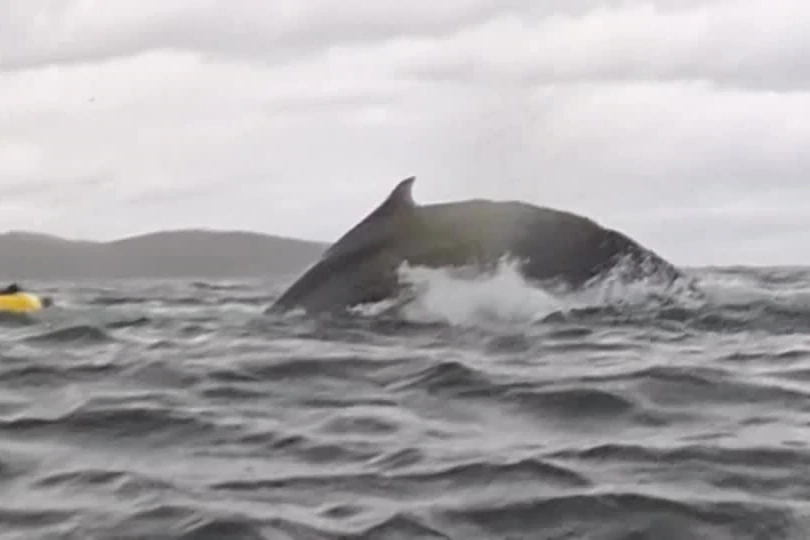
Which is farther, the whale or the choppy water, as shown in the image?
the whale

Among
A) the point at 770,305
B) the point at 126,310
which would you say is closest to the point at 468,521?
the point at 770,305

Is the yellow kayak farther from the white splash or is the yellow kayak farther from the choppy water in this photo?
the white splash

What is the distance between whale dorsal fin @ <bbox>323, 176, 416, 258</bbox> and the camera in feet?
52.8

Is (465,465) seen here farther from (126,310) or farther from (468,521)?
(126,310)

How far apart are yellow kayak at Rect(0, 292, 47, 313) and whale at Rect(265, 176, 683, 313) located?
184 inches

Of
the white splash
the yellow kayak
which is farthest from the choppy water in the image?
the yellow kayak

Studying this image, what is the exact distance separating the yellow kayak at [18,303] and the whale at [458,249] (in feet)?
15.3

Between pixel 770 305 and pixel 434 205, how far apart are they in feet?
13.7

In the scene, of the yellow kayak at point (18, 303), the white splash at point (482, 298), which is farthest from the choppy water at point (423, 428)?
the yellow kayak at point (18, 303)

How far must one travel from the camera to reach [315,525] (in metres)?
7.48

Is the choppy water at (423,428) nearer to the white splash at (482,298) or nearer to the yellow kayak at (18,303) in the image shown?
the white splash at (482,298)

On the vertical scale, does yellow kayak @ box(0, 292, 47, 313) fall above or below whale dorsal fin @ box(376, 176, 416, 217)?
below

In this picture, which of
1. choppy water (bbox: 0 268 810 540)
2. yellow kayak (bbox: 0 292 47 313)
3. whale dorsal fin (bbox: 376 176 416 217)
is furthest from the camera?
yellow kayak (bbox: 0 292 47 313)

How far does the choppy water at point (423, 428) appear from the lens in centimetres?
767
